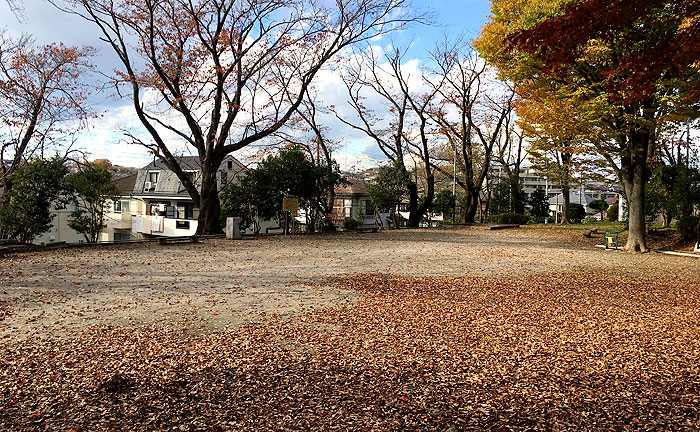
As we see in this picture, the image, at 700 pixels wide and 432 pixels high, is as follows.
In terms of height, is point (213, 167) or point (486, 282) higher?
point (213, 167)

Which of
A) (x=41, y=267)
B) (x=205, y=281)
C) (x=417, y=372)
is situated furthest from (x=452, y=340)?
(x=41, y=267)

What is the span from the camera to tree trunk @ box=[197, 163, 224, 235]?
15242 mm

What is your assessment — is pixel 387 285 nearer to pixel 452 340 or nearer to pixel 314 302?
pixel 314 302

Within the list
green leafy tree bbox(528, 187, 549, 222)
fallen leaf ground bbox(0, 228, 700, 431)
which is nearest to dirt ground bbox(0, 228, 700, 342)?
fallen leaf ground bbox(0, 228, 700, 431)

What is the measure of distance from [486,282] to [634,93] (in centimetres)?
359

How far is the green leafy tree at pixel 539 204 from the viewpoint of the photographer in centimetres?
2742

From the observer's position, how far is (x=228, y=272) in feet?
27.2

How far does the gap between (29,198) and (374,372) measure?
12.3 m

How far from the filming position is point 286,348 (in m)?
4.01

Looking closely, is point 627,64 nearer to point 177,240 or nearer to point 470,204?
point 177,240

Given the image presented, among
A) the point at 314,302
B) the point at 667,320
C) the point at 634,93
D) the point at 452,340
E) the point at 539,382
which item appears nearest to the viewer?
the point at 539,382

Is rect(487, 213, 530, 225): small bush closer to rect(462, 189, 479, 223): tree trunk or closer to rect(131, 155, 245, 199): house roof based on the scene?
rect(462, 189, 479, 223): tree trunk

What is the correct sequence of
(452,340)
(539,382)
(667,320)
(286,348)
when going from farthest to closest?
(667,320) → (452,340) → (286,348) → (539,382)

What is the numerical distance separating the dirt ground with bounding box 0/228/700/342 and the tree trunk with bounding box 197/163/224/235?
2.09 metres
